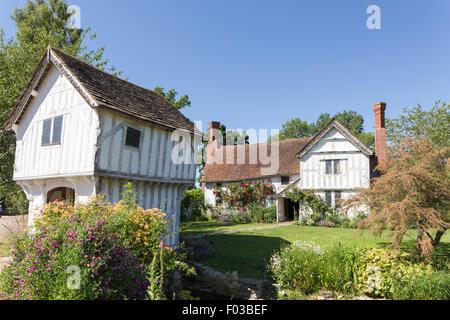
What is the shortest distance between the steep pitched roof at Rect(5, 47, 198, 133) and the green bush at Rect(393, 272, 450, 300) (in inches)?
351

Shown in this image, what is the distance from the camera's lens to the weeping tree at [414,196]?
24.9 feet

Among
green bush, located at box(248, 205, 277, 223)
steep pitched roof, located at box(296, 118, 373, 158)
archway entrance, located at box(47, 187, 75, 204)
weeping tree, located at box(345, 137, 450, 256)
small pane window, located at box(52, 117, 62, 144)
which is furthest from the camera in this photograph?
green bush, located at box(248, 205, 277, 223)

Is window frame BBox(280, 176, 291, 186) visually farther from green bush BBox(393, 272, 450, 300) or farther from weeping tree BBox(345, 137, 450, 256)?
green bush BBox(393, 272, 450, 300)

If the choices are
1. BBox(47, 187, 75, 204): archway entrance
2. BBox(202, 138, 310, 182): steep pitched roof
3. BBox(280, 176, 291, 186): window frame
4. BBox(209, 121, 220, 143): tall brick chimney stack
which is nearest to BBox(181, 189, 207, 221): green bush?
BBox(202, 138, 310, 182): steep pitched roof

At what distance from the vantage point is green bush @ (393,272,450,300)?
6141 mm

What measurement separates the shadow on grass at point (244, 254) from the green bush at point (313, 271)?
0.87 metres

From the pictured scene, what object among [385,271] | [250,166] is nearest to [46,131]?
[385,271]

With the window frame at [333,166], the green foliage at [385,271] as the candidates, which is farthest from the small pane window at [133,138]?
the window frame at [333,166]

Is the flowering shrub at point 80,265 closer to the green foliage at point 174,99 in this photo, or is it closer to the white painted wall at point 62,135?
the white painted wall at point 62,135

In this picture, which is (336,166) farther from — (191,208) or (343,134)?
(191,208)

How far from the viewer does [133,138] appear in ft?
32.4

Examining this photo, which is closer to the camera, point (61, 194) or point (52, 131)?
point (52, 131)

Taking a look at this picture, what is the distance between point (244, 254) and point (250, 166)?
15.9m

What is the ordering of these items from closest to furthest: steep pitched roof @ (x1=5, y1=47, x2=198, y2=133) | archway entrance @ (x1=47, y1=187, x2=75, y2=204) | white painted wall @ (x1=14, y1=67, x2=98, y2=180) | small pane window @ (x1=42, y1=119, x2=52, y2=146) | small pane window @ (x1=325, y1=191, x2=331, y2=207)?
white painted wall @ (x1=14, y1=67, x2=98, y2=180) → steep pitched roof @ (x1=5, y1=47, x2=198, y2=133) → small pane window @ (x1=42, y1=119, x2=52, y2=146) → archway entrance @ (x1=47, y1=187, x2=75, y2=204) → small pane window @ (x1=325, y1=191, x2=331, y2=207)
